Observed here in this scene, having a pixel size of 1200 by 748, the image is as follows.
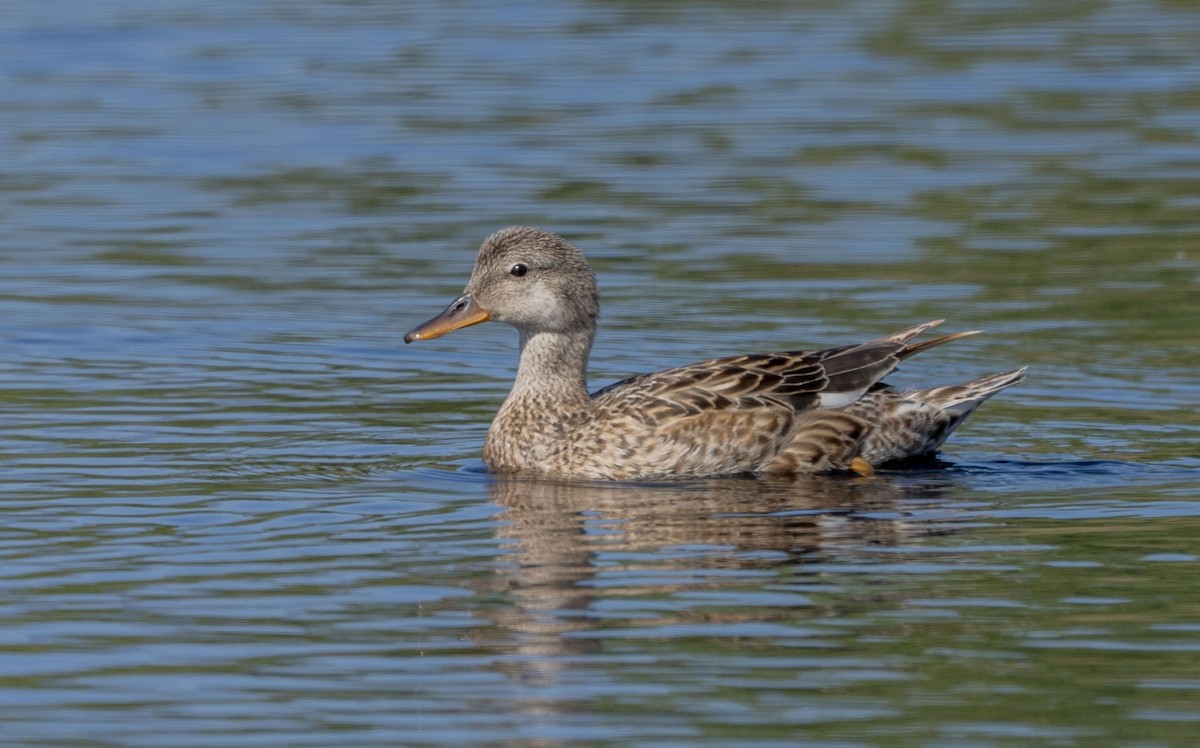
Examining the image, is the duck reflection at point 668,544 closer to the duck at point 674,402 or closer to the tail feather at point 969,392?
the duck at point 674,402

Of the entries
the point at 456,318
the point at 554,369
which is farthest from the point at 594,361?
the point at 456,318

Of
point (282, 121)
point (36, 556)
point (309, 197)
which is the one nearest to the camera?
point (36, 556)

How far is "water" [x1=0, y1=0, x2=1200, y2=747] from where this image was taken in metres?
7.60

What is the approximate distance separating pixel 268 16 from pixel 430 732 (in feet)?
75.2

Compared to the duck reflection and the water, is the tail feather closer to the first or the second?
the water

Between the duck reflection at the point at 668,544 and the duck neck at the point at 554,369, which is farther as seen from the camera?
the duck neck at the point at 554,369

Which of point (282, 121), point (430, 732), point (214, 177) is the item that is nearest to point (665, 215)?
point (214, 177)

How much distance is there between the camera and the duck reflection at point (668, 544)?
328 inches

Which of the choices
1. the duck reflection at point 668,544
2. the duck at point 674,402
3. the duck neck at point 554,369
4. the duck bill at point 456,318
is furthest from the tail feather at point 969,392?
the duck bill at point 456,318

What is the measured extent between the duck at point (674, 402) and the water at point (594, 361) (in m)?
0.27

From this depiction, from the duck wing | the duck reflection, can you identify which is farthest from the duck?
the duck reflection

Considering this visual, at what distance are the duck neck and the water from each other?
60 centimetres

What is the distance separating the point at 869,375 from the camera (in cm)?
1159

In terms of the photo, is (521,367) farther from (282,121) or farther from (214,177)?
(282,121)
